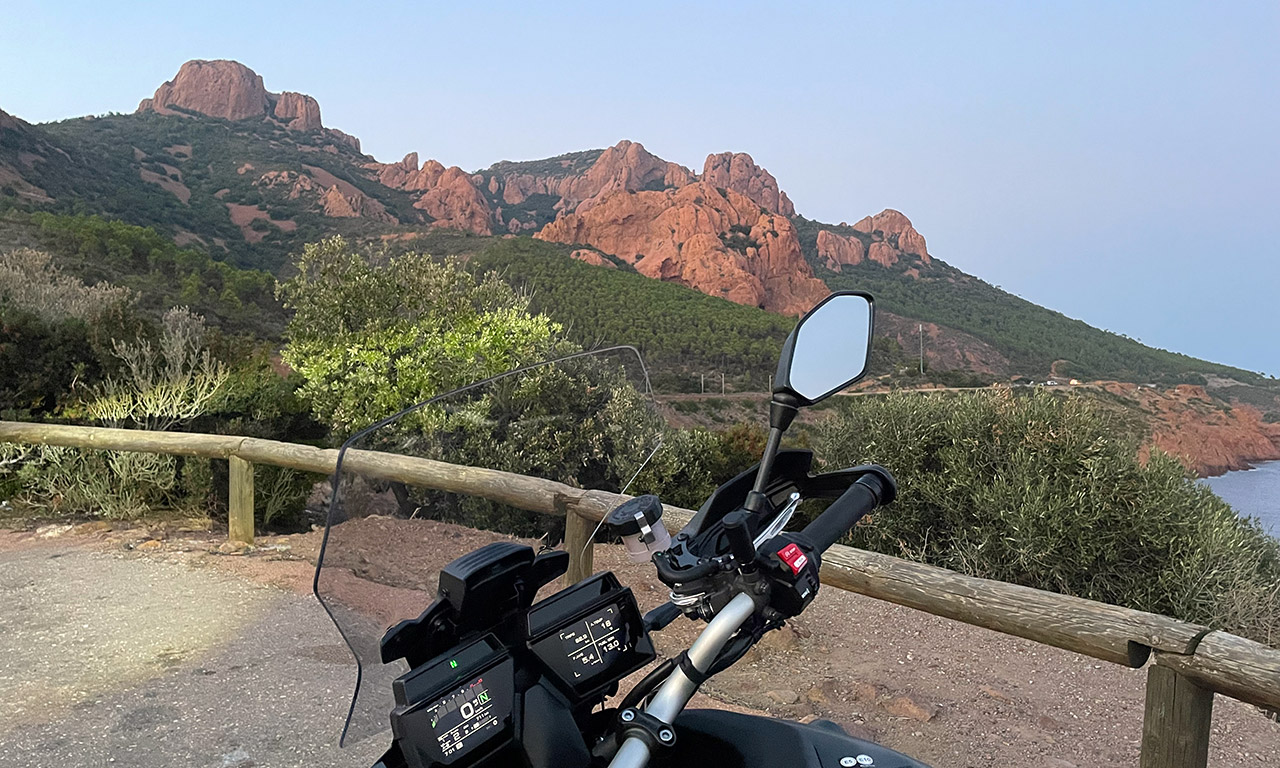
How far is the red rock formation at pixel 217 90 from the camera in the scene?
339ft

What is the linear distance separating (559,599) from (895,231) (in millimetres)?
97110

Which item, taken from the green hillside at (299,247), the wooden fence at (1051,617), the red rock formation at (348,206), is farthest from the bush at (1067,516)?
the red rock formation at (348,206)

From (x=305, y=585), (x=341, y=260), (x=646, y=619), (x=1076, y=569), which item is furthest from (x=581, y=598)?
(x=341, y=260)

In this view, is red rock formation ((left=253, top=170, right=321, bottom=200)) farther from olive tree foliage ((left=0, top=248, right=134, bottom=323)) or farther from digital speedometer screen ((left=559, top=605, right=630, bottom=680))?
digital speedometer screen ((left=559, top=605, right=630, bottom=680))

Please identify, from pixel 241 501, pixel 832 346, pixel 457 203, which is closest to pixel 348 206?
pixel 457 203

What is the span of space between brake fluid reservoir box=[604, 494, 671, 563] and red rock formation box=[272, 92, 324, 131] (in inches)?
4393

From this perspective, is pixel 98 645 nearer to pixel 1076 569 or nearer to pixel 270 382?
pixel 270 382

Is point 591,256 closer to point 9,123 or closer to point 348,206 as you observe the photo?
point 348,206

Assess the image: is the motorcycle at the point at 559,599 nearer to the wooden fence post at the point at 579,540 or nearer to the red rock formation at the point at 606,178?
the wooden fence post at the point at 579,540

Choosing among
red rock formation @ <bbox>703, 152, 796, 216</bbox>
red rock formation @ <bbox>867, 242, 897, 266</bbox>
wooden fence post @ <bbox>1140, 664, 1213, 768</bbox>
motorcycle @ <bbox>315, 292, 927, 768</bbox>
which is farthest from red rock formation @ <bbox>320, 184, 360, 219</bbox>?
motorcycle @ <bbox>315, 292, 927, 768</bbox>

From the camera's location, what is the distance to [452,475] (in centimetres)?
118

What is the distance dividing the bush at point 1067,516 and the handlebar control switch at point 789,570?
18.5 ft

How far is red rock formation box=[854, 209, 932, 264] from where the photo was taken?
87.5 m

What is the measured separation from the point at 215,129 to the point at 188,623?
278 feet
